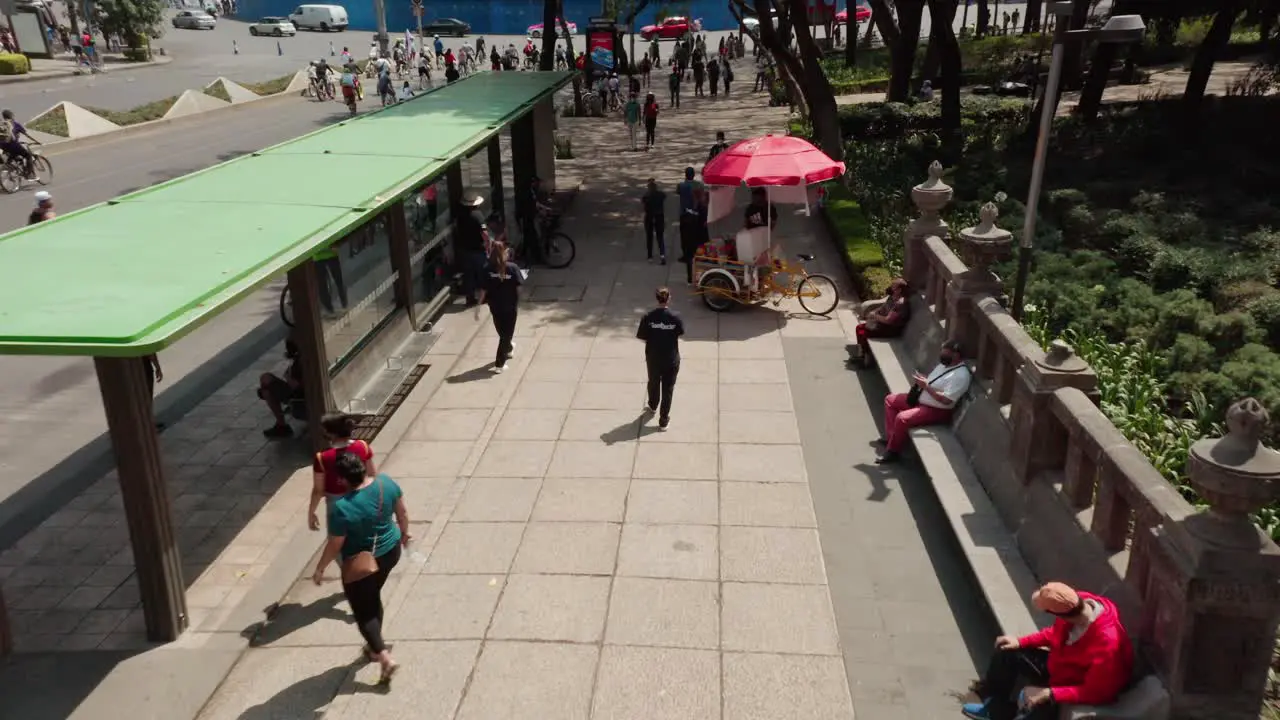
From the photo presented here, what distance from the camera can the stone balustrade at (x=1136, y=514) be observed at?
4699 mm

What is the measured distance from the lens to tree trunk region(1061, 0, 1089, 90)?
20.3m

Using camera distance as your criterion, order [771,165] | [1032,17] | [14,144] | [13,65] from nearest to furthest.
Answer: [771,165], [14,144], [13,65], [1032,17]

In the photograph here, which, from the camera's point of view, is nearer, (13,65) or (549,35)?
(549,35)

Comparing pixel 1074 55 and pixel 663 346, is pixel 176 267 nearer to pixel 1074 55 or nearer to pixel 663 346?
pixel 663 346

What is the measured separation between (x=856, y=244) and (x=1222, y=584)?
36.6ft

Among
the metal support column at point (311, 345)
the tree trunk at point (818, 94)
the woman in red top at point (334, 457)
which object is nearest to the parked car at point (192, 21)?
the tree trunk at point (818, 94)

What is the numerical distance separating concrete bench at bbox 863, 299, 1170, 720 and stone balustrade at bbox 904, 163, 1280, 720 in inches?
3.8

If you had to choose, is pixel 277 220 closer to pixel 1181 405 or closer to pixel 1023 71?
pixel 1181 405

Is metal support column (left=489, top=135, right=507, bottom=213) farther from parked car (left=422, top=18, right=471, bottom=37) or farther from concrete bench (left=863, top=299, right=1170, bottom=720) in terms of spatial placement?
parked car (left=422, top=18, right=471, bottom=37)

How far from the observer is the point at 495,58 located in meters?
41.0

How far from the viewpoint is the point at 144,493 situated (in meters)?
6.53

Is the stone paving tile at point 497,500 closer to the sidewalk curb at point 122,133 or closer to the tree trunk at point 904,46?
the tree trunk at point 904,46

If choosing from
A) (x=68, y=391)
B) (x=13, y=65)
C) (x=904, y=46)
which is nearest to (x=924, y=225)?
Answer: (x=68, y=391)

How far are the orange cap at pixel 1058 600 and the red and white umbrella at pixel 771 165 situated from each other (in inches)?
325
